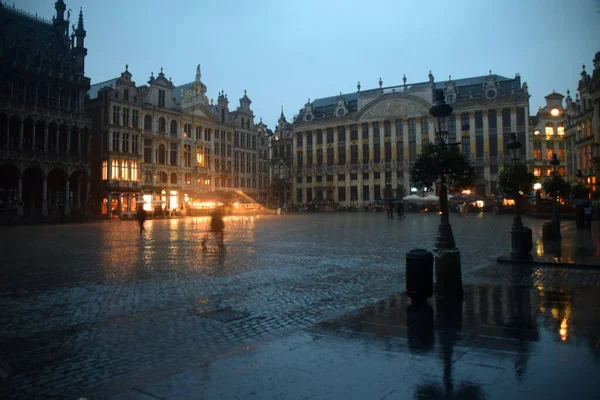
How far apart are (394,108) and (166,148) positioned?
38.7m

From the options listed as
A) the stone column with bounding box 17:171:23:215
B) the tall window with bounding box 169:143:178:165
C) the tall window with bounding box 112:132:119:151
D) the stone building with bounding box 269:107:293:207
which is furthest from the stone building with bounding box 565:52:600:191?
the stone column with bounding box 17:171:23:215

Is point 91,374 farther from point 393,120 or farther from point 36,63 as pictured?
point 393,120

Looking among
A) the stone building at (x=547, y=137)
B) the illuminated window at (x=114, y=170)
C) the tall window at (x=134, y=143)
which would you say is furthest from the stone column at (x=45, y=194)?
the stone building at (x=547, y=137)

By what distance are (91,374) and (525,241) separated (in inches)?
456

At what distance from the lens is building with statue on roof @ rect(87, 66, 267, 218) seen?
54.9m

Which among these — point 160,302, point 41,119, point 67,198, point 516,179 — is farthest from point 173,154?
point 160,302

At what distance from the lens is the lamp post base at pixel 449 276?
7773mm

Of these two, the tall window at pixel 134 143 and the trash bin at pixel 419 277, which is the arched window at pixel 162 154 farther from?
the trash bin at pixel 419 277

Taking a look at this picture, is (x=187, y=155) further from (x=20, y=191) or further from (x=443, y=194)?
(x=443, y=194)

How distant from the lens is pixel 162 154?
62.3m

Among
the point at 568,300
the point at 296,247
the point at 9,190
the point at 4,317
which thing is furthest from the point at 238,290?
the point at 9,190

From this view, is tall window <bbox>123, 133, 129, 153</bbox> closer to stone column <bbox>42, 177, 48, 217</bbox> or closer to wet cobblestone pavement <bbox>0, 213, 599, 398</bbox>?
stone column <bbox>42, 177, 48, 217</bbox>

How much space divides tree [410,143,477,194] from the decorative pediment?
67810 millimetres

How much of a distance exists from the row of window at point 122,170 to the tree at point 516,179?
49.2 metres
